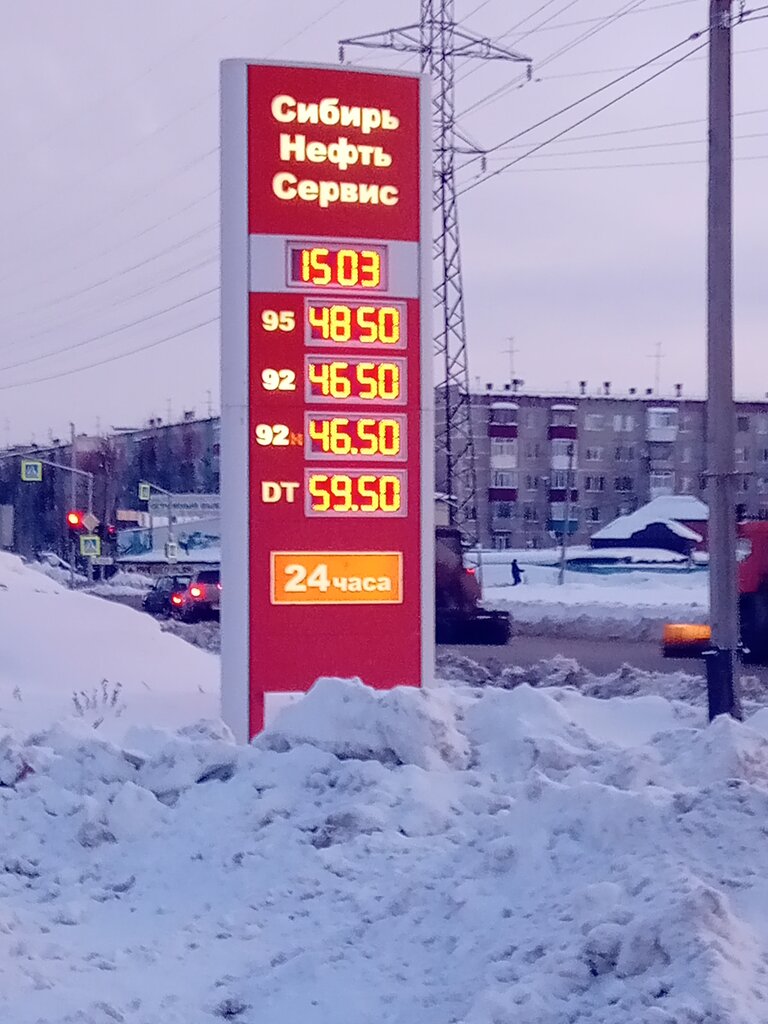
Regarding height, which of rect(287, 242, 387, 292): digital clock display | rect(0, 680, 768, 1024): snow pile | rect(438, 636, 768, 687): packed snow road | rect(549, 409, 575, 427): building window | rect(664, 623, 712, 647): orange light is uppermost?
rect(549, 409, 575, 427): building window

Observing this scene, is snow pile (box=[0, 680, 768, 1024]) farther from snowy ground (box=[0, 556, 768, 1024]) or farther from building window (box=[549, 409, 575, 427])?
building window (box=[549, 409, 575, 427])

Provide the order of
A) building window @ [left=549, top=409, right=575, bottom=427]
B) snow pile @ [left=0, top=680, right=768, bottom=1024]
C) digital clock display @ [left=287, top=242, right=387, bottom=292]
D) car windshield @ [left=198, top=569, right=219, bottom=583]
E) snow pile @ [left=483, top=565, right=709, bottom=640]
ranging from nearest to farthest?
snow pile @ [left=0, top=680, right=768, bottom=1024] < digital clock display @ [left=287, top=242, right=387, bottom=292] < snow pile @ [left=483, top=565, right=709, bottom=640] < car windshield @ [left=198, top=569, right=219, bottom=583] < building window @ [left=549, top=409, right=575, bottom=427]

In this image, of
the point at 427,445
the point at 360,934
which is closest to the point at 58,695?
the point at 427,445

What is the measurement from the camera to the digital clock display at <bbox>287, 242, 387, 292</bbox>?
13.3 m

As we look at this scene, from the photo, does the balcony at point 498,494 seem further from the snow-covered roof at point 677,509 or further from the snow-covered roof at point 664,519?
the snow-covered roof at point 677,509

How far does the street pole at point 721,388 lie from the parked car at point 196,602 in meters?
29.2

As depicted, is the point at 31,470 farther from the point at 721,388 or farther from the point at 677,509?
the point at 721,388

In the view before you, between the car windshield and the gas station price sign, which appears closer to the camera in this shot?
the gas station price sign

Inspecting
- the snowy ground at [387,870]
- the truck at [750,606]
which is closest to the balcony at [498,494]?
the truck at [750,606]

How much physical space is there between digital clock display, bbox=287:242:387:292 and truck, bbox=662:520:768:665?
922cm

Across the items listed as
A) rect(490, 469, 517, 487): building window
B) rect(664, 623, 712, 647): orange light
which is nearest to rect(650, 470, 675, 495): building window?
rect(490, 469, 517, 487): building window

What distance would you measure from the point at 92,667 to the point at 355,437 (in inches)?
229

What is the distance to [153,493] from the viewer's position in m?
102

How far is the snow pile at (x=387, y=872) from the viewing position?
214 inches
